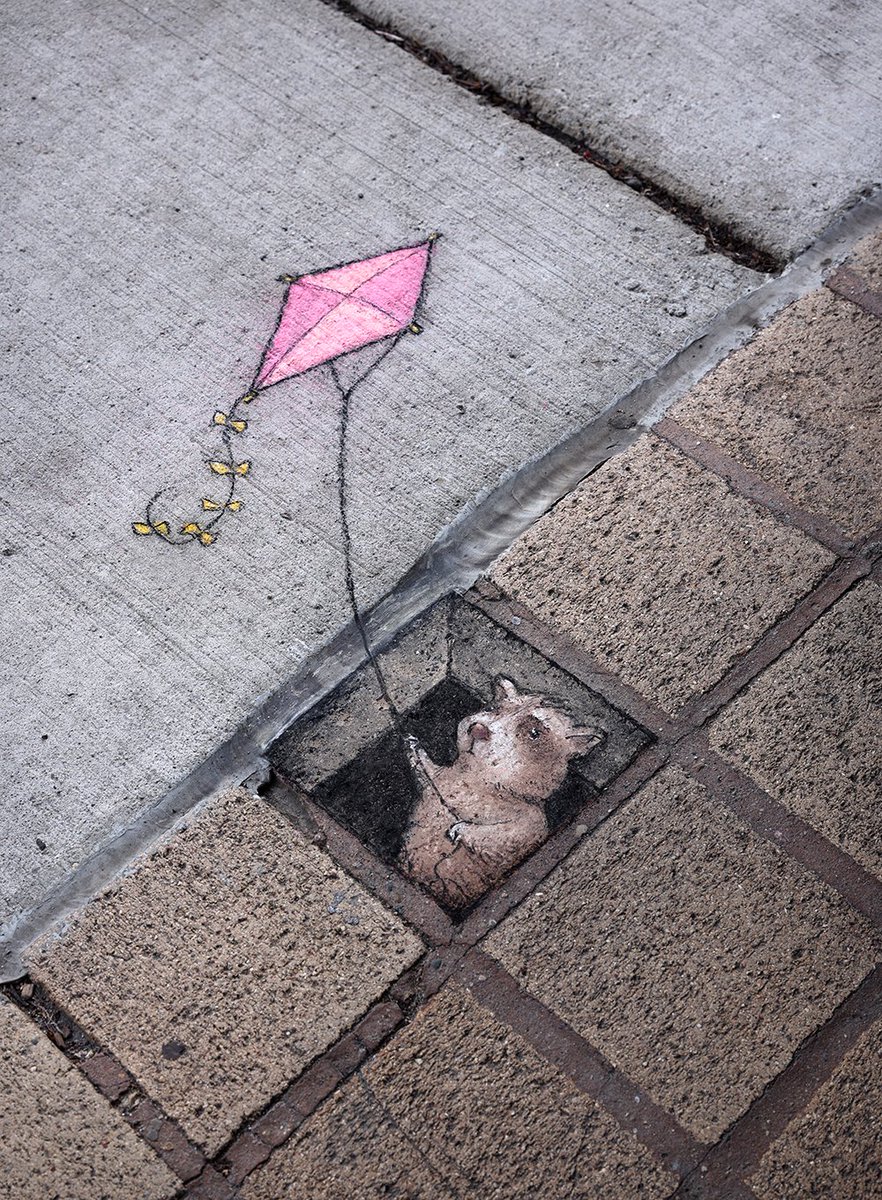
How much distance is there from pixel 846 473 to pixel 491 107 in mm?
1550

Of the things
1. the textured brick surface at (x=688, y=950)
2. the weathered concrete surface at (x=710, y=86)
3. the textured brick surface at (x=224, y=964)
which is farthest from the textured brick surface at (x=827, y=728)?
the weathered concrete surface at (x=710, y=86)

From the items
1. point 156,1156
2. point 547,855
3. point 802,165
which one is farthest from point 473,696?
point 802,165

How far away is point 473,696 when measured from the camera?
233 centimetres

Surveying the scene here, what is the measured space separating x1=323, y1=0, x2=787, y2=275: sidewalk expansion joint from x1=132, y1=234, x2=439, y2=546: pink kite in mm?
554

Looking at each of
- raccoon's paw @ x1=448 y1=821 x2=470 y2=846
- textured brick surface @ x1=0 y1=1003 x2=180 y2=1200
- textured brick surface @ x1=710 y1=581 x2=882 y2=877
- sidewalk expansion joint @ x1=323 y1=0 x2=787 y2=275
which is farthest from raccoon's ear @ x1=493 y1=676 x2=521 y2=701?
sidewalk expansion joint @ x1=323 y1=0 x2=787 y2=275

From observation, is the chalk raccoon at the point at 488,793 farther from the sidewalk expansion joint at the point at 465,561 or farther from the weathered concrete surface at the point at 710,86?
the weathered concrete surface at the point at 710,86

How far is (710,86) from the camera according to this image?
336cm

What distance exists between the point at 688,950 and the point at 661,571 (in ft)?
2.63

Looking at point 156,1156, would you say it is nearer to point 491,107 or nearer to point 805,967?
point 805,967

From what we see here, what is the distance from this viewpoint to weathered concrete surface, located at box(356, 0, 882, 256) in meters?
3.13

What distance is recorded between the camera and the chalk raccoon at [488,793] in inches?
84.4

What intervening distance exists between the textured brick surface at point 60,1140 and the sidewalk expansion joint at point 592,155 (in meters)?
2.41

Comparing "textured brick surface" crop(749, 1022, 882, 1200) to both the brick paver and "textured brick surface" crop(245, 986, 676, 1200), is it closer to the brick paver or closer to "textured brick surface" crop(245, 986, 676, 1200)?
the brick paver

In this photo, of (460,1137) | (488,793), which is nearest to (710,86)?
(488,793)
